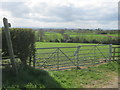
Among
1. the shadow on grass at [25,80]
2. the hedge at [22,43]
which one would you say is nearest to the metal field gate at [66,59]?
the hedge at [22,43]

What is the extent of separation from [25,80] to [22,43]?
1.82m

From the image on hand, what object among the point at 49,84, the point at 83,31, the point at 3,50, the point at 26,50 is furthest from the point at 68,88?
the point at 83,31

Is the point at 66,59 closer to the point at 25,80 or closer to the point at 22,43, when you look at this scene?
the point at 22,43

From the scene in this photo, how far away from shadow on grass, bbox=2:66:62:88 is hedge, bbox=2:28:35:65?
0.99 metres

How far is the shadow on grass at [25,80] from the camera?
398 cm

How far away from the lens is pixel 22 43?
561cm

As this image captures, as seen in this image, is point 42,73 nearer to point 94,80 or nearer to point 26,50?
point 26,50

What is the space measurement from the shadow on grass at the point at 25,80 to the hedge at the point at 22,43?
0.99 m

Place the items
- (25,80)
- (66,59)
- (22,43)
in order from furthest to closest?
(66,59)
(22,43)
(25,80)

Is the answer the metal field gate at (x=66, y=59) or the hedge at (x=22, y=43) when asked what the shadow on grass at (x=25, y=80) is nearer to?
the hedge at (x=22, y=43)

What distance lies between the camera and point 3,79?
4.17 m

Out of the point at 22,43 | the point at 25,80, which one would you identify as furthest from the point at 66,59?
the point at 25,80

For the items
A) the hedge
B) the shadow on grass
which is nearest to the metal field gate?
the hedge

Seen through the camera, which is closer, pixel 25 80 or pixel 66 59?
pixel 25 80
